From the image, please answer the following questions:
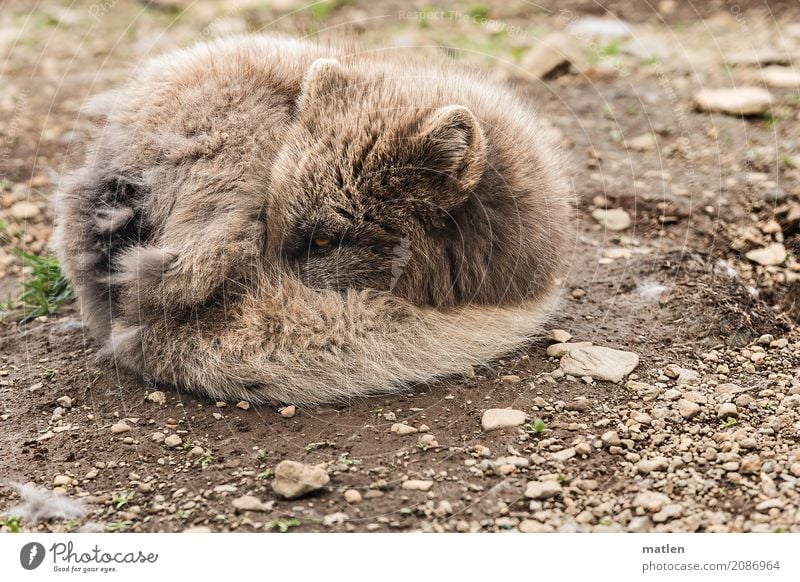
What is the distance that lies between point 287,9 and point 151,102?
489 cm

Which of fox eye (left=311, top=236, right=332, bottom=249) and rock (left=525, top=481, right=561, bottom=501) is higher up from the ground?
fox eye (left=311, top=236, right=332, bottom=249)

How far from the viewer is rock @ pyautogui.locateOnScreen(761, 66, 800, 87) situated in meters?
7.09

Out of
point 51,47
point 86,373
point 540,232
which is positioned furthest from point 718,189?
point 51,47

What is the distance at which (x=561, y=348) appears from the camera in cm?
434

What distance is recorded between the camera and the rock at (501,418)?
374cm

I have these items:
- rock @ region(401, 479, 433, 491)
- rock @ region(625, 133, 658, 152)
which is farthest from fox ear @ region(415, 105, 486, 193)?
rock @ region(625, 133, 658, 152)

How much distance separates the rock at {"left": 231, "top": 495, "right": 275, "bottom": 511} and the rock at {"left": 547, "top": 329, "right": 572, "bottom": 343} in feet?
6.02

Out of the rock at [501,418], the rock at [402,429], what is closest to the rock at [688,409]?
the rock at [501,418]

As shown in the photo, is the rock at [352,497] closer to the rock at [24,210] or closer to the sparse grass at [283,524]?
the sparse grass at [283,524]

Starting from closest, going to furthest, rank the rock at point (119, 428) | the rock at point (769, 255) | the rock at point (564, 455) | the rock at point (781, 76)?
the rock at point (564, 455)
the rock at point (119, 428)
the rock at point (769, 255)
the rock at point (781, 76)

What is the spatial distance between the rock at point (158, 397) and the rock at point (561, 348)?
193 centimetres

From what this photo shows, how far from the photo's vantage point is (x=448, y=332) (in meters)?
4.19

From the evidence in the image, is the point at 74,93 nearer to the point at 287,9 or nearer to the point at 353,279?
the point at 287,9

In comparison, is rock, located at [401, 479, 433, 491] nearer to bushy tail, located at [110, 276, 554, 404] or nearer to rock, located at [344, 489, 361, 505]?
rock, located at [344, 489, 361, 505]
